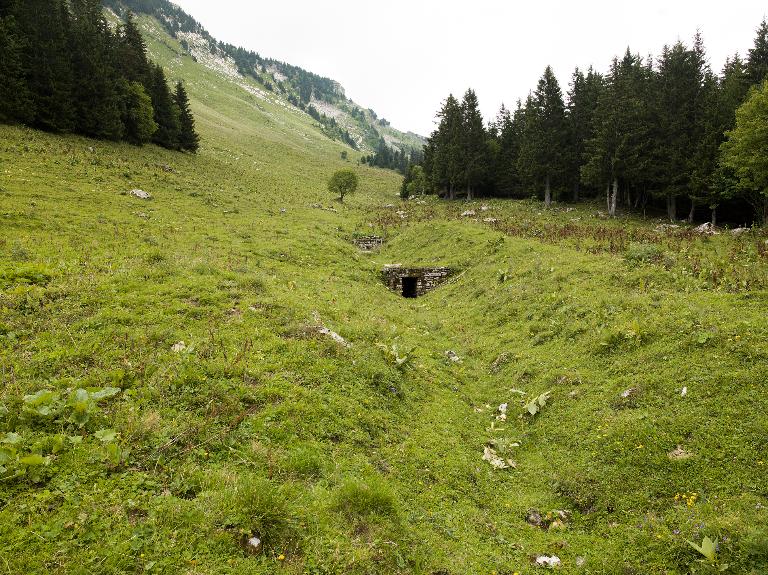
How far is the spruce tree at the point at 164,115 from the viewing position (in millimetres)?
55469

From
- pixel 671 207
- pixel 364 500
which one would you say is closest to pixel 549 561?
pixel 364 500

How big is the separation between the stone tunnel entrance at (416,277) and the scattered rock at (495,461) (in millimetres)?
17053

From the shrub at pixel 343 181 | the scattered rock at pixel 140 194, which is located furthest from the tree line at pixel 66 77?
the shrub at pixel 343 181

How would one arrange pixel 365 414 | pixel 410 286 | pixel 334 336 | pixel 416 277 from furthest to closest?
pixel 410 286 → pixel 416 277 → pixel 334 336 → pixel 365 414

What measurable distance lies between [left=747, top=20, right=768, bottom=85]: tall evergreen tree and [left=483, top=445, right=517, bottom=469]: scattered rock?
4946 cm

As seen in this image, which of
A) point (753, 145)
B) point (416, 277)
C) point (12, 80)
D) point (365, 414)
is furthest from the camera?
point (12, 80)

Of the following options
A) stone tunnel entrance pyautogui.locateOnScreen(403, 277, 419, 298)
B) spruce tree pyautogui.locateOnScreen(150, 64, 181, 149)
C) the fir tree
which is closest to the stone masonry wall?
stone tunnel entrance pyautogui.locateOnScreen(403, 277, 419, 298)

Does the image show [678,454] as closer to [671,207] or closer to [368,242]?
[368,242]

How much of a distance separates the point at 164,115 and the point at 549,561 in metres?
66.6

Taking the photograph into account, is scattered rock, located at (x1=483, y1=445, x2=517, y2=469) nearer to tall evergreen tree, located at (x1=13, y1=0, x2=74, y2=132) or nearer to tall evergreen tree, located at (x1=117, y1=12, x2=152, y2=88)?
tall evergreen tree, located at (x1=13, y1=0, x2=74, y2=132)

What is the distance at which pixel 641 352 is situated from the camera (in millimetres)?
11930

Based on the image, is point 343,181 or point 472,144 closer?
point 343,181

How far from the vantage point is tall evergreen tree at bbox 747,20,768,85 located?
38031 mm

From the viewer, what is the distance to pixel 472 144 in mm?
64375
